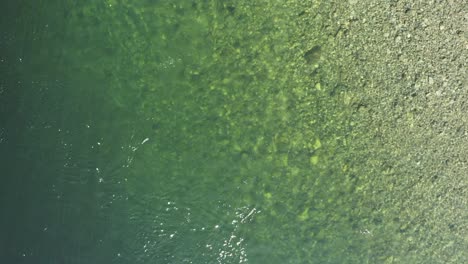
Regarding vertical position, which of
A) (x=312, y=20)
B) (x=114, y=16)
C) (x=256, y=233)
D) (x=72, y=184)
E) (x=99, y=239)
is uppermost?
(x=114, y=16)

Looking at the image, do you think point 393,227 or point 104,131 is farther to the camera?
point 393,227

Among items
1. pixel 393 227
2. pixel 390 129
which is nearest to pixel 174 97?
pixel 390 129

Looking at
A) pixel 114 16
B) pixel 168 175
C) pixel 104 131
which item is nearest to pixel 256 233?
pixel 168 175

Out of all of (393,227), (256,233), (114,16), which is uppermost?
(114,16)

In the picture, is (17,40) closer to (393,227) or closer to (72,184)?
(72,184)

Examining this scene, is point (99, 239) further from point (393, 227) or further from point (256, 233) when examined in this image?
point (393, 227)

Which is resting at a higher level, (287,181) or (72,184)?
(72,184)
